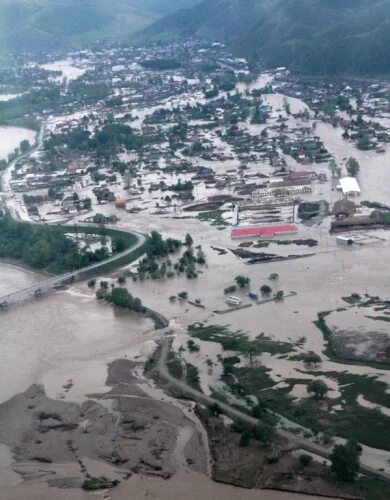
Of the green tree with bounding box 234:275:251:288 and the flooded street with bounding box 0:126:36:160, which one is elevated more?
the flooded street with bounding box 0:126:36:160

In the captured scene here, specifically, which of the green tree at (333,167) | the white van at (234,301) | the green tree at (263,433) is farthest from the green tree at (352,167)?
the green tree at (263,433)

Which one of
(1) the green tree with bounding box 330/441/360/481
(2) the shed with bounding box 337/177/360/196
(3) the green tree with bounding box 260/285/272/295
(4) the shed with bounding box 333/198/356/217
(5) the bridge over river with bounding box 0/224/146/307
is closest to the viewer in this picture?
(1) the green tree with bounding box 330/441/360/481

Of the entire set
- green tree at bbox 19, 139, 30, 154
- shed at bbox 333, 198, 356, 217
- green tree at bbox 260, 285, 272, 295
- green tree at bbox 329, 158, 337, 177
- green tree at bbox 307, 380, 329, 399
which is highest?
green tree at bbox 19, 139, 30, 154

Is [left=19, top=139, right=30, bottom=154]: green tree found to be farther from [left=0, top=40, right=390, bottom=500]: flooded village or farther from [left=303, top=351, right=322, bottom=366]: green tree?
[left=303, top=351, right=322, bottom=366]: green tree

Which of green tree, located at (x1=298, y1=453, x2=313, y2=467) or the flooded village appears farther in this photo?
the flooded village

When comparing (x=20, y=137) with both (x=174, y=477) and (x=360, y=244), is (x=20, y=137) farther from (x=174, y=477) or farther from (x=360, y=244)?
(x=174, y=477)

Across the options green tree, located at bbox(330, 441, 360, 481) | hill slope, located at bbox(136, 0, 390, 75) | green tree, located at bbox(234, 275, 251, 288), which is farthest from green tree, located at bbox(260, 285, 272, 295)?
hill slope, located at bbox(136, 0, 390, 75)

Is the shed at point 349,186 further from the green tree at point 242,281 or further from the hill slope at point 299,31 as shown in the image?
the hill slope at point 299,31

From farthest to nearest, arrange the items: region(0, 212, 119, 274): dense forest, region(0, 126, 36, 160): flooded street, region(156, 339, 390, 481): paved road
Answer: region(0, 126, 36, 160): flooded street → region(0, 212, 119, 274): dense forest → region(156, 339, 390, 481): paved road
